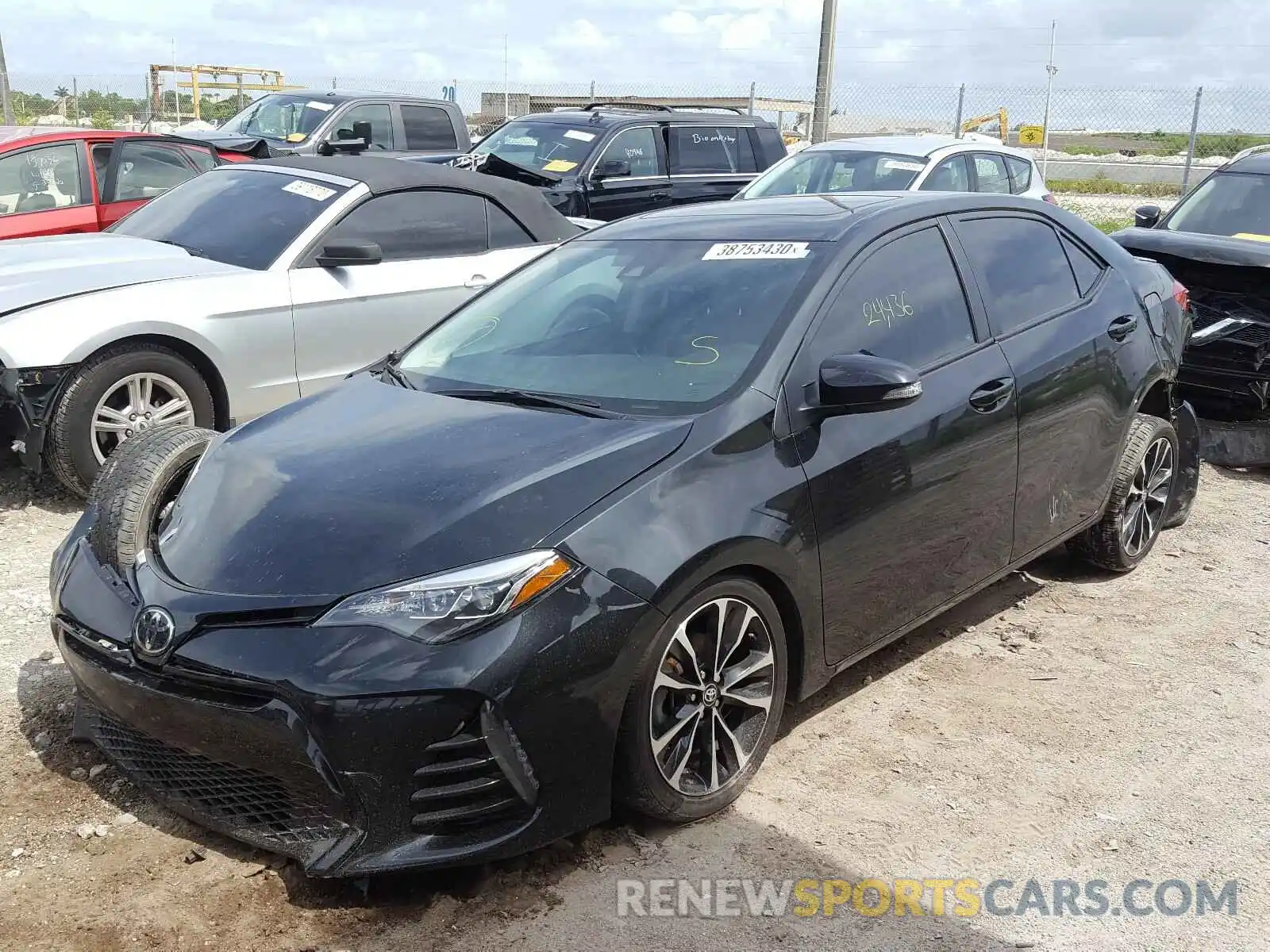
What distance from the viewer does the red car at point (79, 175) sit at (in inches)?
376

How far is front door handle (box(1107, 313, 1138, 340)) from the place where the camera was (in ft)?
16.3

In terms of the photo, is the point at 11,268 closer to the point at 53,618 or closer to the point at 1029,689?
the point at 53,618

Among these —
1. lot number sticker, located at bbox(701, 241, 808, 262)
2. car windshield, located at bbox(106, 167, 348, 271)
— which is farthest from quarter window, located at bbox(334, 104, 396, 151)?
lot number sticker, located at bbox(701, 241, 808, 262)

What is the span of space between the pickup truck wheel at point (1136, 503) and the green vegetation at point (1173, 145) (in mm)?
27745

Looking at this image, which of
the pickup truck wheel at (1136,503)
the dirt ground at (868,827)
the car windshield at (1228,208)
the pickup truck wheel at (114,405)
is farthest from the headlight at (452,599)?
the car windshield at (1228,208)

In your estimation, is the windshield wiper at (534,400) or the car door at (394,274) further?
the car door at (394,274)

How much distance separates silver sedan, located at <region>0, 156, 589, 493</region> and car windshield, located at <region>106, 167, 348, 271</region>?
0.04ft

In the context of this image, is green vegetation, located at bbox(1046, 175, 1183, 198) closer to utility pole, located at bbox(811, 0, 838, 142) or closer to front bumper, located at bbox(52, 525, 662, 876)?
utility pole, located at bbox(811, 0, 838, 142)

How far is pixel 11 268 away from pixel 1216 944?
5.74m

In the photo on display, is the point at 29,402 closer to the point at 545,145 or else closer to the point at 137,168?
the point at 137,168

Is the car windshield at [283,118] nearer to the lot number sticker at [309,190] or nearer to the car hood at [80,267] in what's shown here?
the lot number sticker at [309,190]

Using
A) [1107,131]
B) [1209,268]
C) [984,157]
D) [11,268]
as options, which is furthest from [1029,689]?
[1107,131]

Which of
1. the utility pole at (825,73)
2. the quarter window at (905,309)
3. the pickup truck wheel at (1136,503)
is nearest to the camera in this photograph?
the quarter window at (905,309)

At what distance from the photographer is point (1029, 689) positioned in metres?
4.41
